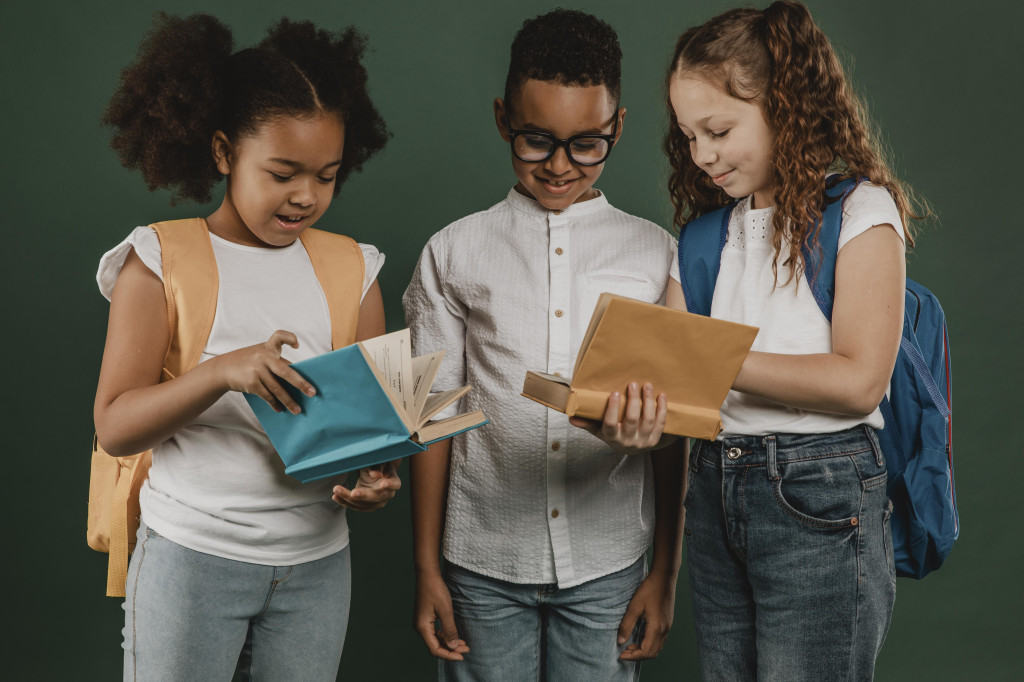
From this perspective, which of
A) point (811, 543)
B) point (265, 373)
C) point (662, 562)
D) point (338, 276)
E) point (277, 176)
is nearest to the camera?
point (265, 373)

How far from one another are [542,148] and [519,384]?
0.39 meters

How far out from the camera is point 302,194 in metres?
1.30

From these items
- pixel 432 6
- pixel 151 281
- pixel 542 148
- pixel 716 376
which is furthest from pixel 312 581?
pixel 432 6

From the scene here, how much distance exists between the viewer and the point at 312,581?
4.35 feet

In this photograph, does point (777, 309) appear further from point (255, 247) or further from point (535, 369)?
point (255, 247)

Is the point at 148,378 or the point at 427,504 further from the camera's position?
the point at 427,504

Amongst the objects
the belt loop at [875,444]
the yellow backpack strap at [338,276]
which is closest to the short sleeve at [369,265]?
the yellow backpack strap at [338,276]

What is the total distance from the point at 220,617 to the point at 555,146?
88 centimetres

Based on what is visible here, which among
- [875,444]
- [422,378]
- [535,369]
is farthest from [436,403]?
[875,444]

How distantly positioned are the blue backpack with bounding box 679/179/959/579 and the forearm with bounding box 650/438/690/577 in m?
0.31

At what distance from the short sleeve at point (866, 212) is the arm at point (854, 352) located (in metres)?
0.01

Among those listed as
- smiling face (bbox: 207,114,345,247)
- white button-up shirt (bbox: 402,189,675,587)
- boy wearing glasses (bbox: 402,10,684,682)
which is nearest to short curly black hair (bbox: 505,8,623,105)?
boy wearing glasses (bbox: 402,10,684,682)

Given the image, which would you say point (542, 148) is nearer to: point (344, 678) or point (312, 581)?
point (312, 581)

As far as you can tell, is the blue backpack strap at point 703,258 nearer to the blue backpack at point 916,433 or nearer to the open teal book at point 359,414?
the blue backpack at point 916,433
